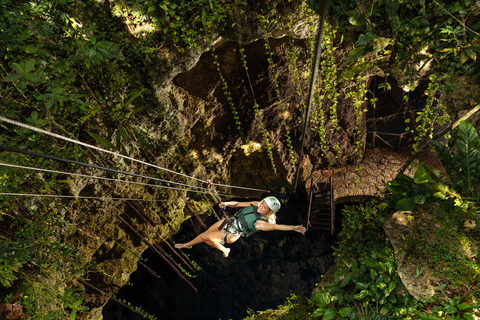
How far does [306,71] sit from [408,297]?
13.4 feet

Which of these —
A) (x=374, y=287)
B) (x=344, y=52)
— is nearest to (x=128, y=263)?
(x=374, y=287)

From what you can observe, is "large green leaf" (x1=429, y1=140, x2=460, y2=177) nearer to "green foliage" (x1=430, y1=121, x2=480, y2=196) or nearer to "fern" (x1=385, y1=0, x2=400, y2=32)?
"green foliage" (x1=430, y1=121, x2=480, y2=196)

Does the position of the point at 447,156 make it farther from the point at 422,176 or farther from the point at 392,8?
the point at 392,8

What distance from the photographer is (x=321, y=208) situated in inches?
264

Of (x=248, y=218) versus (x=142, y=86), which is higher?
(x=142, y=86)

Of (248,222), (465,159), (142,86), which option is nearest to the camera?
(465,159)

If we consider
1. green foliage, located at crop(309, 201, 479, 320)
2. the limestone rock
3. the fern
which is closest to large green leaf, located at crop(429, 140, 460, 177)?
green foliage, located at crop(309, 201, 479, 320)

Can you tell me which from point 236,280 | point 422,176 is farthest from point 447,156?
point 236,280

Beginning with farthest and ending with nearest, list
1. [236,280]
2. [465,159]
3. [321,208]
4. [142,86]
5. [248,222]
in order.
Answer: [236,280] → [321,208] → [142,86] → [248,222] → [465,159]

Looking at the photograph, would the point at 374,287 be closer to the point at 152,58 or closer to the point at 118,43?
the point at 152,58

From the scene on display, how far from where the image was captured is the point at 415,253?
3.20 metres

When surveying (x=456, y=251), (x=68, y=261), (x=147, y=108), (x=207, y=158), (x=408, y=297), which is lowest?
(x=408, y=297)

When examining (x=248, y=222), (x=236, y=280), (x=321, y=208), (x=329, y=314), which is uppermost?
(x=248, y=222)

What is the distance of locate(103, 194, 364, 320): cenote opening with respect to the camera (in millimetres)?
6617
